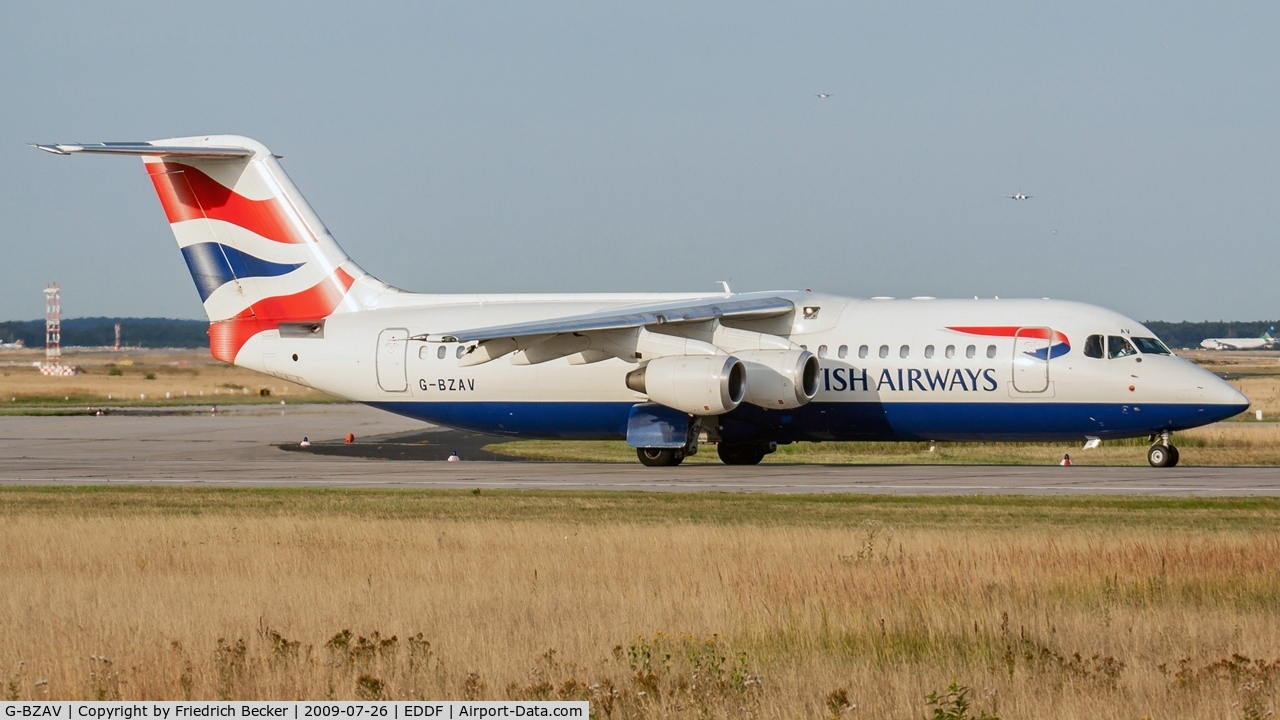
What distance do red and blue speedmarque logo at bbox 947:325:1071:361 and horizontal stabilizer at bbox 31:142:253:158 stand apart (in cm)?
1574

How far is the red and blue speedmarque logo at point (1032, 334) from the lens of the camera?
2780 cm

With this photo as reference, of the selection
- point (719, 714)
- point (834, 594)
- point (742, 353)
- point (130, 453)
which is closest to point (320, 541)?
point (834, 594)

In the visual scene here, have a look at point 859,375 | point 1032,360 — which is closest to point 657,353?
point 859,375

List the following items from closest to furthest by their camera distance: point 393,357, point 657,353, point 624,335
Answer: point 657,353 < point 624,335 < point 393,357

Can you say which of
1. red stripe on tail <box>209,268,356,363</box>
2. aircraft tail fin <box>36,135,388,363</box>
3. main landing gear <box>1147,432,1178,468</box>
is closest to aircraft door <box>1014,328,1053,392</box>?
main landing gear <box>1147,432,1178,468</box>

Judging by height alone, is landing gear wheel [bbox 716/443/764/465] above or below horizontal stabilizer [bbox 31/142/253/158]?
below

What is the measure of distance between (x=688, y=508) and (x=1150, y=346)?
38.9 ft

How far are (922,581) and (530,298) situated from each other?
20.6 meters

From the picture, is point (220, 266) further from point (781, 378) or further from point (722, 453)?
point (781, 378)

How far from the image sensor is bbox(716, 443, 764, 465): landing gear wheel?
31.3 meters

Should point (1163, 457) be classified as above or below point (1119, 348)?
below

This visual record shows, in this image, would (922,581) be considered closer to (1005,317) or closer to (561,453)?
(1005,317)

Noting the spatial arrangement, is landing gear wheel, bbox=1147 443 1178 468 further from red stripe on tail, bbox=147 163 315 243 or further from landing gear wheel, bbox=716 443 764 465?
red stripe on tail, bbox=147 163 315 243

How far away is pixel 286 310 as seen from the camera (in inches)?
1292
